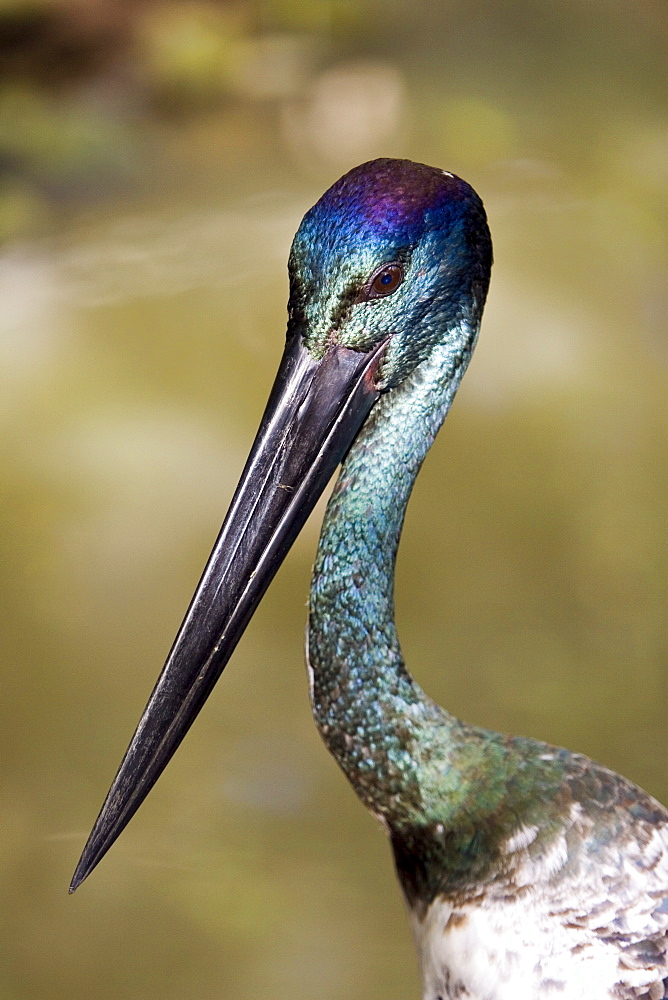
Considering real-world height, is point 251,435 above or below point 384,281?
above

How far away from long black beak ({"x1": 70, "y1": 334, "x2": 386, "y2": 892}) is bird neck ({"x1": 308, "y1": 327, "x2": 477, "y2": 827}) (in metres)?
0.03

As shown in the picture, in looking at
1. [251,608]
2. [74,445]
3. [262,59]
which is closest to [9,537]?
[74,445]

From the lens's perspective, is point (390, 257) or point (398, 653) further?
point (398, 653)

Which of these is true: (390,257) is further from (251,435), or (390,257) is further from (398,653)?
(251,435)

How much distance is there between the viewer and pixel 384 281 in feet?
3.60

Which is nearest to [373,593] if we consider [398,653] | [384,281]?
[398,653]

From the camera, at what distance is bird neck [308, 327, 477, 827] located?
46.1 inches

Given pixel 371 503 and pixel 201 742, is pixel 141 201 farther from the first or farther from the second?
pixel 371 503

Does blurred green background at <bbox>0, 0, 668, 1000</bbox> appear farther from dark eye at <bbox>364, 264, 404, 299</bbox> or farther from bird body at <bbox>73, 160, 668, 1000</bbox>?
dark eye at <bbox>364, 264, 404, 299</bbox>

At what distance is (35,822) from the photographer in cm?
197

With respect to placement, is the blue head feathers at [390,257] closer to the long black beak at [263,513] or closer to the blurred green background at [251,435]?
the long black beak at [263,513]

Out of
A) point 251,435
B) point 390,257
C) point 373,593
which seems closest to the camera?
point 390,257

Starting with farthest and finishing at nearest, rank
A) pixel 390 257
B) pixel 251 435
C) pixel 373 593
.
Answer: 1. pixel 251 435
2. pixel 373 593
3. pixel 390 257

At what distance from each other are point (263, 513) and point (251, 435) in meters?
1.41
